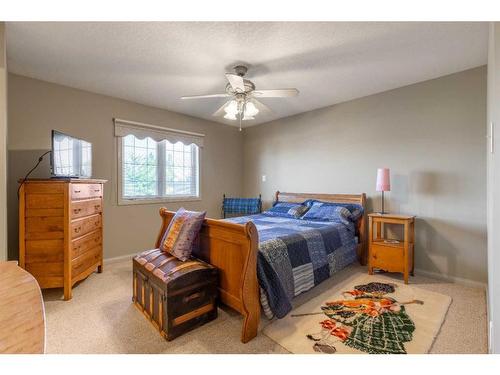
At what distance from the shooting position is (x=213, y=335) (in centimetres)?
184

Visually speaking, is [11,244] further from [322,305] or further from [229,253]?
[322,305]

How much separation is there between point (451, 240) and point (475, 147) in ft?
3.56

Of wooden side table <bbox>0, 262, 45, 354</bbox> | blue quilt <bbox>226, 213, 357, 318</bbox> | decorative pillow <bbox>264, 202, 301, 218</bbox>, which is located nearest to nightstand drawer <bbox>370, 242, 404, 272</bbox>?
blue quilt <bbox>226, 213, 357, 318</bbox>

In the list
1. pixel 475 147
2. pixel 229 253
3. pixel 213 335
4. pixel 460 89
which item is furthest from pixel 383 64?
pixel 213 335

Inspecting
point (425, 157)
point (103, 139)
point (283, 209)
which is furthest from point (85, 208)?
point (425, 157)

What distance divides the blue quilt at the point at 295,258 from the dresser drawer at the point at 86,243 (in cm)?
196

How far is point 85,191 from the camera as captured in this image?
2.76m

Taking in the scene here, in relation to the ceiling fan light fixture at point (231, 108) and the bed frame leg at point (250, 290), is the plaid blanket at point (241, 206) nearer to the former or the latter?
the ceiling fan light fixture at point (231, 108)

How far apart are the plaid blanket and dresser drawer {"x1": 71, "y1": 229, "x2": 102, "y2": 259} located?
2253mm

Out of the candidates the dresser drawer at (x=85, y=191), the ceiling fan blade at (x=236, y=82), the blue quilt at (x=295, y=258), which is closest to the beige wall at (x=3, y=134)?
the dresser drawer at (x=85, y=191)

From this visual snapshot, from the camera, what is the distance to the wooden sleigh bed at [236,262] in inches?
69.2

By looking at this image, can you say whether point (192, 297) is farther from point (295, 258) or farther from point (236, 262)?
point (295, 258)

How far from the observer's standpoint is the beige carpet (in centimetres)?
170
